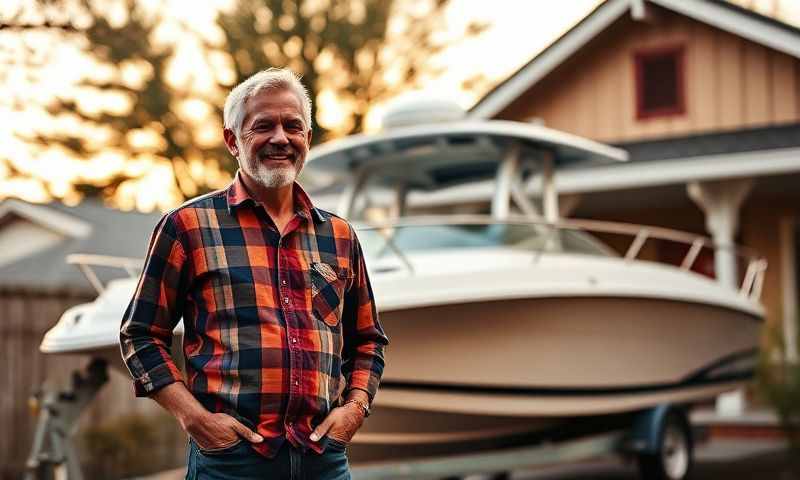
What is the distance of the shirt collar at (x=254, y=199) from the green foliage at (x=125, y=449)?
787 cm

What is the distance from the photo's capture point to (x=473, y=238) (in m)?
7.92

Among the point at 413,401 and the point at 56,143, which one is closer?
the point at 413,401

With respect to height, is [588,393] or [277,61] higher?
[277,61]

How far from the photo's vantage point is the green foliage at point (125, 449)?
10.4m

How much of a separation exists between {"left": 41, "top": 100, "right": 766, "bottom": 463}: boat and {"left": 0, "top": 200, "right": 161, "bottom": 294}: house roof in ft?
48.8

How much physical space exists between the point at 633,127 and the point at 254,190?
40.7ft

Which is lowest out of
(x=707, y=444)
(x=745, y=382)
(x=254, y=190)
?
(x=707, y=444)

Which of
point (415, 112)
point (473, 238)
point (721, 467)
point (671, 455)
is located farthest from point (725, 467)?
point (415, 112)

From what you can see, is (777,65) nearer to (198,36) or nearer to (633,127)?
(633,127)

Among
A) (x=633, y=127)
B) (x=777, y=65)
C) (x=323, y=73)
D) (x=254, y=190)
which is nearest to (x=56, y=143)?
(x=323, y=73)

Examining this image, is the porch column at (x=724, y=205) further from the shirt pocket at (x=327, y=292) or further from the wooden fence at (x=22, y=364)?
the shirt pocket at (x=327, y=292)

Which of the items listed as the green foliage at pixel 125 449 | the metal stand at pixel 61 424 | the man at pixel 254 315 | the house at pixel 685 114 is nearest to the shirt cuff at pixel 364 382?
the man at pixel 254 315

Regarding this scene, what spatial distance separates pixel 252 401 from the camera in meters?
2.80

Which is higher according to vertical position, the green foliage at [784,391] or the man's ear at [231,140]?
the man's ear at [231,140]
